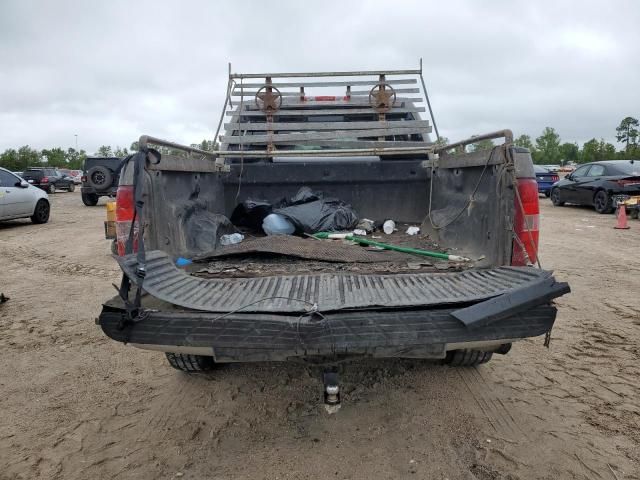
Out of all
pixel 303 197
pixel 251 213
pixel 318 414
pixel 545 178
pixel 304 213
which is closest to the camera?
pixel 318 414

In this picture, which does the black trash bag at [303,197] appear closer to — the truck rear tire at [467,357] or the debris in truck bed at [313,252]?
the debris in truck bed at [313,252]

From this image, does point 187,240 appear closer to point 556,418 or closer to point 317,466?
point 317,466

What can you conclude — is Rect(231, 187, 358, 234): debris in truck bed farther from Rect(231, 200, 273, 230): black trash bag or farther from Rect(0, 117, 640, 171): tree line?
Rect(0, 117, 640, 171): tree line

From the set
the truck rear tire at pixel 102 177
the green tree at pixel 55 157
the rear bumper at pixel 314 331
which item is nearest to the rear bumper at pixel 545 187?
the rear bumper at pixel 314 331

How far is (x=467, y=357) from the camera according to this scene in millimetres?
3297

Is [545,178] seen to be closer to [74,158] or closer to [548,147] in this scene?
[548,147]

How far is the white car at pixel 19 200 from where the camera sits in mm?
11891

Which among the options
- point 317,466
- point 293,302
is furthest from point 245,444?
point 293,302

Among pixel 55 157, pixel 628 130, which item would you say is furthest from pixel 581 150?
pixel 55 157

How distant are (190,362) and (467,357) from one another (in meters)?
1.87

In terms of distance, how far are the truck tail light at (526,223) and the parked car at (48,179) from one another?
2507cm

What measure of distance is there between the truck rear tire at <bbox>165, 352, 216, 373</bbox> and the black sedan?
1385cm

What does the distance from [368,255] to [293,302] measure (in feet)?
4.07

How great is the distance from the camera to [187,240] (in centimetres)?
346
